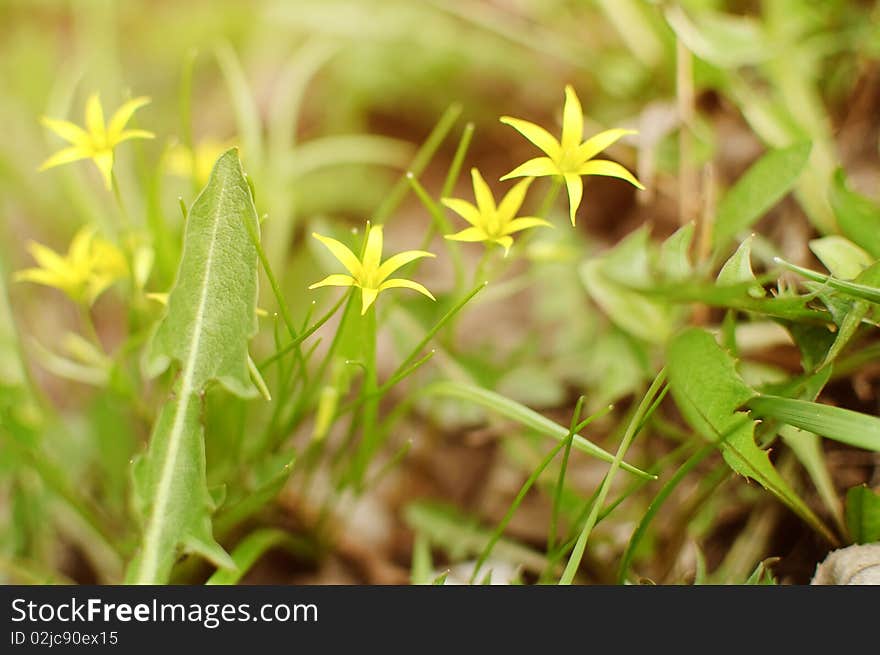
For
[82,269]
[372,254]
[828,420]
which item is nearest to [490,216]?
[372,254]

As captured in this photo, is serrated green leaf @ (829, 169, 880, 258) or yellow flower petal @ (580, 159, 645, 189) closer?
yellow flower petal @ (580, 159, 645, 189)

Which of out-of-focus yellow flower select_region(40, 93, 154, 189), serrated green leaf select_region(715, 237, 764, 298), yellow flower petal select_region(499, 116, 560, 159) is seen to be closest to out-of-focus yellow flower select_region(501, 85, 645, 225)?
yellow flower petal select_region(499, 116, 560, 159)

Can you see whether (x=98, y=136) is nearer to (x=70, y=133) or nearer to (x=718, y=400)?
(x=70, y=133)

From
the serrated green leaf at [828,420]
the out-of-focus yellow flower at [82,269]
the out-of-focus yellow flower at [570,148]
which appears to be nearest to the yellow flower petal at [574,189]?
the out-of-focus yellow flower at [570,148]

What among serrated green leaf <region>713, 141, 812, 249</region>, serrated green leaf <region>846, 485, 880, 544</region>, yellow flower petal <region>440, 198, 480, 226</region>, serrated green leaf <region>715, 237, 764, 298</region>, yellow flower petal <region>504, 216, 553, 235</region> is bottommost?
serrated green leaf <region>846, 485, 880, 544</region>

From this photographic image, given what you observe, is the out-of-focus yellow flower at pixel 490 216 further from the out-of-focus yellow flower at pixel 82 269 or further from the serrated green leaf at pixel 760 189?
the out-of-focus yellow flower at pixel 82 269

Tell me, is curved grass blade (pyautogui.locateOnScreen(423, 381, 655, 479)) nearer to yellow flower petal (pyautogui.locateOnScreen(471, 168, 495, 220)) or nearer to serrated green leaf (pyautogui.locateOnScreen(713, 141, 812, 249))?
yellow flower petal (pyautogui.locateOnScreen(471, 168, 495, 220))
